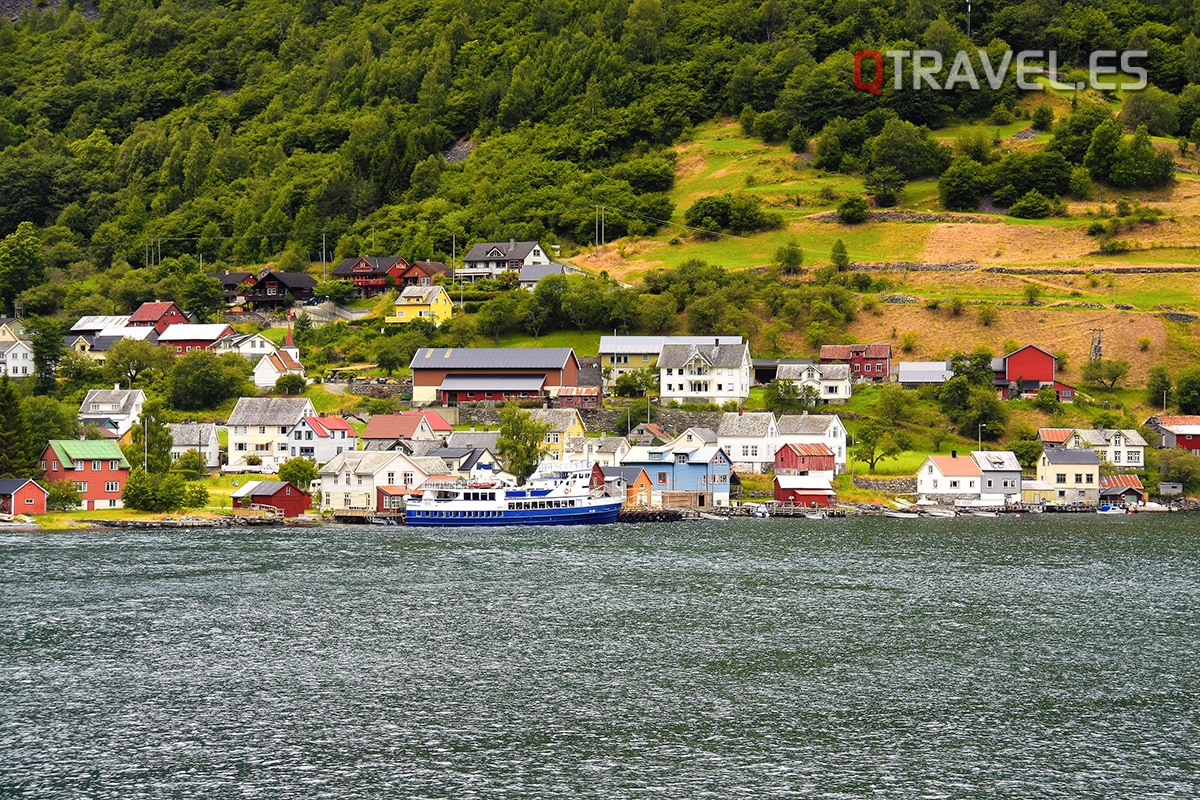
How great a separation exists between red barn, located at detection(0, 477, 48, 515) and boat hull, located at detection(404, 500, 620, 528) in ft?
55.2

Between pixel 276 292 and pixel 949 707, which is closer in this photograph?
pixel 949 707

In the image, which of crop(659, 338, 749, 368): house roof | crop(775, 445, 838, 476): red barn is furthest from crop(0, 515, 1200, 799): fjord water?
crop(659, 338, 749, 368): house roof

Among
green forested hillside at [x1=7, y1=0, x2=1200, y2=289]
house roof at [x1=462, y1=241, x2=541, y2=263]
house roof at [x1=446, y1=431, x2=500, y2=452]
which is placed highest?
green forested hillside at [x1=7, y1=0, x2=1200, y2=289]

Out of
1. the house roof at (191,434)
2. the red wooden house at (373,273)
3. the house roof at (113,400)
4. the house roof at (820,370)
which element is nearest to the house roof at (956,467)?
the house roof at (820,370)

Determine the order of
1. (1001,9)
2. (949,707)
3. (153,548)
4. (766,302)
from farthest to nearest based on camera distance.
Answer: (1001,9) → (766,302) → (153,548) → (949,707)

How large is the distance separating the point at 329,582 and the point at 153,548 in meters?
11.5

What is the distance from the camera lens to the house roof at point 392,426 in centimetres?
7650

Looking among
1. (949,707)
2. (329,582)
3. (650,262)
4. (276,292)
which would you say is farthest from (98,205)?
(949,707)

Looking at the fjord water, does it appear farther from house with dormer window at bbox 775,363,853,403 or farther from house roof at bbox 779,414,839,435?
house with dormer window at bbox 775,363,853,403

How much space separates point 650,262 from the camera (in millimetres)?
105000

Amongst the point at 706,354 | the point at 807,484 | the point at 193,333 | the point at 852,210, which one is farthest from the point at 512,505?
the point at 852,210

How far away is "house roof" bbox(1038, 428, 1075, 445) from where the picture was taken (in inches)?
2940

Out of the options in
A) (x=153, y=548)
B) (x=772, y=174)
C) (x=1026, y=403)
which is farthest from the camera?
(x=772, y=174)

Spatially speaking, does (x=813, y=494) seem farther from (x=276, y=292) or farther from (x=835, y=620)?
(x=276, y=292)
